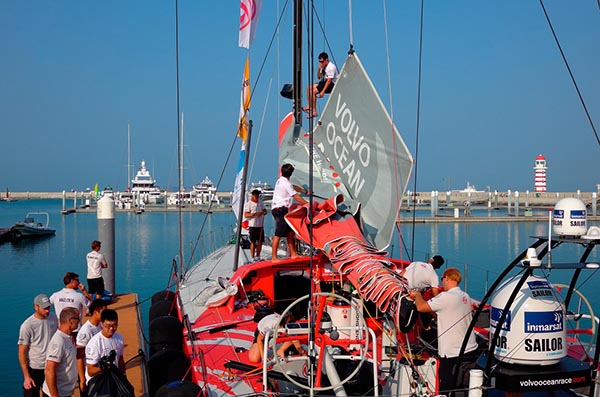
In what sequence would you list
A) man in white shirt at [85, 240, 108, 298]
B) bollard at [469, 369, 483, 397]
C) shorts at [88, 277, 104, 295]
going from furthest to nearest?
1. shorts at [88, 277, 104, 295]
2. man in white shirt at [85, 240, 108, 298]
3. bollard at [469, 369, 483, 397]

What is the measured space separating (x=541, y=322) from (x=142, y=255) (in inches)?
1278

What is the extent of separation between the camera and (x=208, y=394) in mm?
6363

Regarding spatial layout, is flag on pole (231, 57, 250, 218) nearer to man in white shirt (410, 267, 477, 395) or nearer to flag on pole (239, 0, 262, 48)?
flag on pole (239, 0, 262, 48)

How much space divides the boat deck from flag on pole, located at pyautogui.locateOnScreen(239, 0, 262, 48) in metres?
5.87

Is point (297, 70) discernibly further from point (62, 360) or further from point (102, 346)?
point (62, 360)

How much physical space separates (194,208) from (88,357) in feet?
259

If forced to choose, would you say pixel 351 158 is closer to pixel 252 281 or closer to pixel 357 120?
pixel 357 120

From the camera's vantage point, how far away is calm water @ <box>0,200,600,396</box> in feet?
65.4

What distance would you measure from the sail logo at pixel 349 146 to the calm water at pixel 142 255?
1.41m

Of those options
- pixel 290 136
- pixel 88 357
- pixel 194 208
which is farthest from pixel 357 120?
pixel 194 208

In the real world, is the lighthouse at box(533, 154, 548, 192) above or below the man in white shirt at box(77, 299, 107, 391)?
above

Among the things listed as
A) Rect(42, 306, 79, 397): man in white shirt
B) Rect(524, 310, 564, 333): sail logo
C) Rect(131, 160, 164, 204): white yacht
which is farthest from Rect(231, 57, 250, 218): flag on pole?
Rect(131, 160, 164, 204): white yacht

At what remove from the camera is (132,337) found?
31.6ft

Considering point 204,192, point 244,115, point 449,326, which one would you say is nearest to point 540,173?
point 204,192
